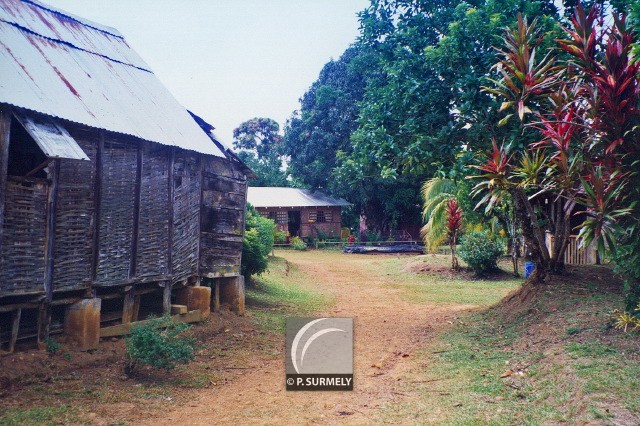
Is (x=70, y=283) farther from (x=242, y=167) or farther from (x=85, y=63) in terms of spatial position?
(x=242, y=167)

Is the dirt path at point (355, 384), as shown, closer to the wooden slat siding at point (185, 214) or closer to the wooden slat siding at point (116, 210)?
the wooden slat siding at point (185, 214)

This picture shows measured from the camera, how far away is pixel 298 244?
34219 millimetres

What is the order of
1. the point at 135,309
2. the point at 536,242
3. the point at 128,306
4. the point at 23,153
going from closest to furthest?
1. the point at 23,153
2. the point at 128,306
3. the point at 135,309
4. the point at 536,242

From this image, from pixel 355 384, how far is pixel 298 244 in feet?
87.9

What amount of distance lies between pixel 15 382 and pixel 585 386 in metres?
6.70

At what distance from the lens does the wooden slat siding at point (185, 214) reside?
10359 mm

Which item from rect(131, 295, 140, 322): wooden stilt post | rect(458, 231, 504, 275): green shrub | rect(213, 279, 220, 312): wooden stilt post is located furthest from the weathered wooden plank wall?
rect(458, 231, 504, 275): green shrub

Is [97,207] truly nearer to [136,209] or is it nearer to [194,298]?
[136,209]

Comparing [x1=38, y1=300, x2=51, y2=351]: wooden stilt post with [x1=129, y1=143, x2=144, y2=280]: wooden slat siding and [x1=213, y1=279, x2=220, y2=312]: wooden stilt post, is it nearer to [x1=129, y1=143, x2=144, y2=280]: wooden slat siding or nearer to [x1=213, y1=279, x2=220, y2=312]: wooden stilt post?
[x1=129, y1=143, x2=144, y2=280]: wooden slat siding

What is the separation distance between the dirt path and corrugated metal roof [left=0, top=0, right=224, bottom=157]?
424 cm

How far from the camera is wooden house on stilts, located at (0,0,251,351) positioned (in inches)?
283

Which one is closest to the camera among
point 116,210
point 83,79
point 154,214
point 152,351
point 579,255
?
point 152,351

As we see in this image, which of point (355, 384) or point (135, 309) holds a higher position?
point (135, 309)

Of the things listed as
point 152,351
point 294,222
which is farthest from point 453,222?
point 294,222
